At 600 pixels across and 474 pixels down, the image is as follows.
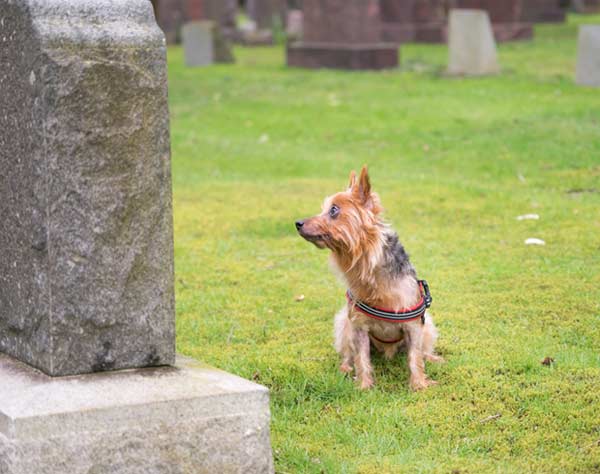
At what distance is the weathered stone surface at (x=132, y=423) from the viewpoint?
3.67 metres

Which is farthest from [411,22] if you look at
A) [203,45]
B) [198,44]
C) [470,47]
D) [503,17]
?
[470,47]

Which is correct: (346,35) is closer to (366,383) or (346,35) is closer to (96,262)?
(366,383)

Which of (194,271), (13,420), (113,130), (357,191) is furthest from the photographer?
(194,271)

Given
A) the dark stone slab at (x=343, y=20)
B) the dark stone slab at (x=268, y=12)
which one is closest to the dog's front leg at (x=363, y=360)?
the dark stone slab at (x=343, y=20)

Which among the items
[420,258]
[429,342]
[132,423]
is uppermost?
[132,423]

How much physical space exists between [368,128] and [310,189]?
11.0ft

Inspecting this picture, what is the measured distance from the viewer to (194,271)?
7762mm

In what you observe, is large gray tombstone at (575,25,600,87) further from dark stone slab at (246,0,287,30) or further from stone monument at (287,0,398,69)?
dark stone slab at (246,0,287,30)

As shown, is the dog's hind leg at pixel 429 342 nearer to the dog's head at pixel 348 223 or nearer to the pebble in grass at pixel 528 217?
the dog's head at pixel 348 223

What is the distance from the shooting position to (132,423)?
3.80 meters

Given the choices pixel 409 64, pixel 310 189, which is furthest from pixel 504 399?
pixel 409 64

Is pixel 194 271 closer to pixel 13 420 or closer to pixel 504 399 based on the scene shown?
pixel 504 399

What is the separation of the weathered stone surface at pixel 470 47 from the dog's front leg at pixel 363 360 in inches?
478

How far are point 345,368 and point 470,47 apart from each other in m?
12.6
